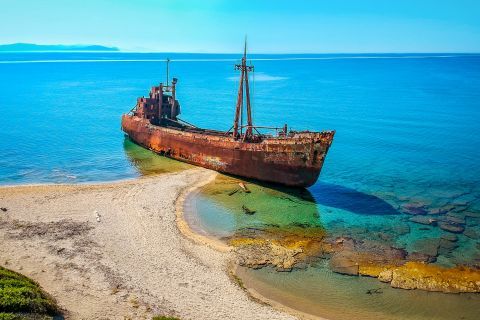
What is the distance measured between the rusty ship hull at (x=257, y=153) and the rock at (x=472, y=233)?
9.30 meters

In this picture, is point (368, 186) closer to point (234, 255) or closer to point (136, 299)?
point (234, 255)

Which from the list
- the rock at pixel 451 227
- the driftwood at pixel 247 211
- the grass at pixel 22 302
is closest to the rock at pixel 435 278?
the rock at pixel 451 227

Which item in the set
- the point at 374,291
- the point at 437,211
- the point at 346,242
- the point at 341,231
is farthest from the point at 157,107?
the point at 374,291

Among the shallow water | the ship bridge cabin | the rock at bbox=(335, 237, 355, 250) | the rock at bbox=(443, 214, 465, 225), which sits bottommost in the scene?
the shallow water

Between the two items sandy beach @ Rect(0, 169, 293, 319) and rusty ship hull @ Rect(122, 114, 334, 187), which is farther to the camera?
rusty ship hull @ Rect(122, 114, 334, 187)

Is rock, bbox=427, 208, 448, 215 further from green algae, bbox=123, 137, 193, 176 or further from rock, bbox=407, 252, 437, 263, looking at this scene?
green algae, bbox=123, 137, 193, 176

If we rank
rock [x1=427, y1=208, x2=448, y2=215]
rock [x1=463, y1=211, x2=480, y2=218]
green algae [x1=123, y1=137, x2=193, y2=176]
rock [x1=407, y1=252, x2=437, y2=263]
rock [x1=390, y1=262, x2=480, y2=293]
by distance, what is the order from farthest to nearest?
green algae [x1=123, y1=137, x2=193, y2=176]
rock [x1=427, y1=208, x2=448, y2=215]
rock [x1=463, y1=211, x2=480, y2=218]
rock [x1=407, y1=252, x2=437, y2=263]
rock [x1=390, y1=262, x2=480, y2=293]

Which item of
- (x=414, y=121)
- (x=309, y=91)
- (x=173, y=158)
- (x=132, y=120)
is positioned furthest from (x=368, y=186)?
(x=309, y=91)

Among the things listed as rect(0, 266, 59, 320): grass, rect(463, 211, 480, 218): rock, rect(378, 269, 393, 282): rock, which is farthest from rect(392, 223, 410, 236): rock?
rect(0, 266, 59, 320): grass

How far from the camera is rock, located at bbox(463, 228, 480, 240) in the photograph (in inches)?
892

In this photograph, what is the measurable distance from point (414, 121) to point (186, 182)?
4024 cm

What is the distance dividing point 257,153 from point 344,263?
12063mm

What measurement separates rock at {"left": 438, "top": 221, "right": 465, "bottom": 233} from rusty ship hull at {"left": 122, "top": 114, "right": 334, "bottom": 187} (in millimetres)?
8051

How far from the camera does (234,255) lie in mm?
20281
